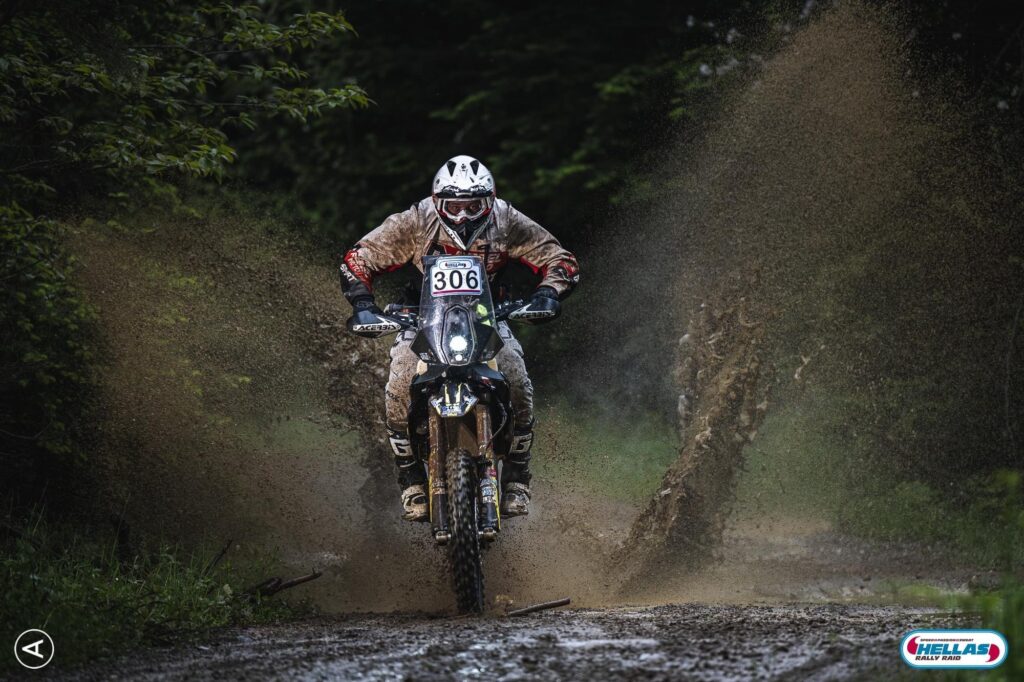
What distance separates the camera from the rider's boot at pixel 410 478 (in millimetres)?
8219

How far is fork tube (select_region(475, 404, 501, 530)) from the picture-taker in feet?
24.9

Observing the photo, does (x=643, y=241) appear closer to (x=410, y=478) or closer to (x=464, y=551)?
(x=410, y=478)

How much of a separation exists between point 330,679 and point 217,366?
20.6 ft

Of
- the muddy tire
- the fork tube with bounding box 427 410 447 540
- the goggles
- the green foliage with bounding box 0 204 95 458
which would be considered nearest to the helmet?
the goggles

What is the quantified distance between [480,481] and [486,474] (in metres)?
0.06

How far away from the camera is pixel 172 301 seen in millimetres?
10680

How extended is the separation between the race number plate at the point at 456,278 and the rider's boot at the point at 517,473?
1102mm

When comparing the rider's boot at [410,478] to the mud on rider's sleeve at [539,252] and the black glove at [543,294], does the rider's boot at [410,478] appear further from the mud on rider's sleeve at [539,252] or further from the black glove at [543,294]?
the mud on rider's sleeve at [539,252]

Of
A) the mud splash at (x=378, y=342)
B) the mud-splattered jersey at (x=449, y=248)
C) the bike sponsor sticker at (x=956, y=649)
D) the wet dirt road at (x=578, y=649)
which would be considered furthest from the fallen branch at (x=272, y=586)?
the bike sponsor sticker at (x=956, y=649)

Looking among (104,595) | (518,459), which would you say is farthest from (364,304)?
(104,595)

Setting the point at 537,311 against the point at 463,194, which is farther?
the point at 463,194

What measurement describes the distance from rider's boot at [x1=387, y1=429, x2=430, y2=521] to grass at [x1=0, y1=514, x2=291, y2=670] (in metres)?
1.05

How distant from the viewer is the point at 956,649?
178 inches

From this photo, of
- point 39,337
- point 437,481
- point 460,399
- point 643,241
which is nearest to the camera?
point 460,399
